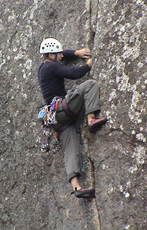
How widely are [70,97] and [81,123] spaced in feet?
1.99

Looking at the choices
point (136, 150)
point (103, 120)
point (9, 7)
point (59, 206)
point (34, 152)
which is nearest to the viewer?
point (136, 150)

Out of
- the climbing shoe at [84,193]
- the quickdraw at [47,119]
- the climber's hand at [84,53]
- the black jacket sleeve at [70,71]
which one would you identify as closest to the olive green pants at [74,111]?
the quickdraw at [47,119]

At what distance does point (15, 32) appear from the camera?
10477 mm

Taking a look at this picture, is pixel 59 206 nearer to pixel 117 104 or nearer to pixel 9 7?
pixel 117 104

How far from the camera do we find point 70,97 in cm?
809

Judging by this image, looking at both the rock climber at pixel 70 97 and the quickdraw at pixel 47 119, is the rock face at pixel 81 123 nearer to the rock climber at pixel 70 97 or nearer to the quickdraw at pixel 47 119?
the rock climber at pixel 70 97

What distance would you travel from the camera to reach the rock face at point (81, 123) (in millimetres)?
7363

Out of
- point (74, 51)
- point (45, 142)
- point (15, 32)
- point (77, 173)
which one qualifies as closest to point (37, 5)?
point (15, 32)

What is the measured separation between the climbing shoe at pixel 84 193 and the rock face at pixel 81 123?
100mm

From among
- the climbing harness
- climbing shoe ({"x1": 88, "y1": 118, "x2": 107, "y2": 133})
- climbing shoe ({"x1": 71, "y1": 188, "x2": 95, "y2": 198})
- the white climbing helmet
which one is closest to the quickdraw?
the climbing harness

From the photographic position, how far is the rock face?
290 inches

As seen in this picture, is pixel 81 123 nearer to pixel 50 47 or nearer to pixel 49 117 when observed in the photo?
pixel 49 117

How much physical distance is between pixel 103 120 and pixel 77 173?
42.0 inches

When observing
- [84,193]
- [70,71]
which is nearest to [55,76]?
[70,71]
